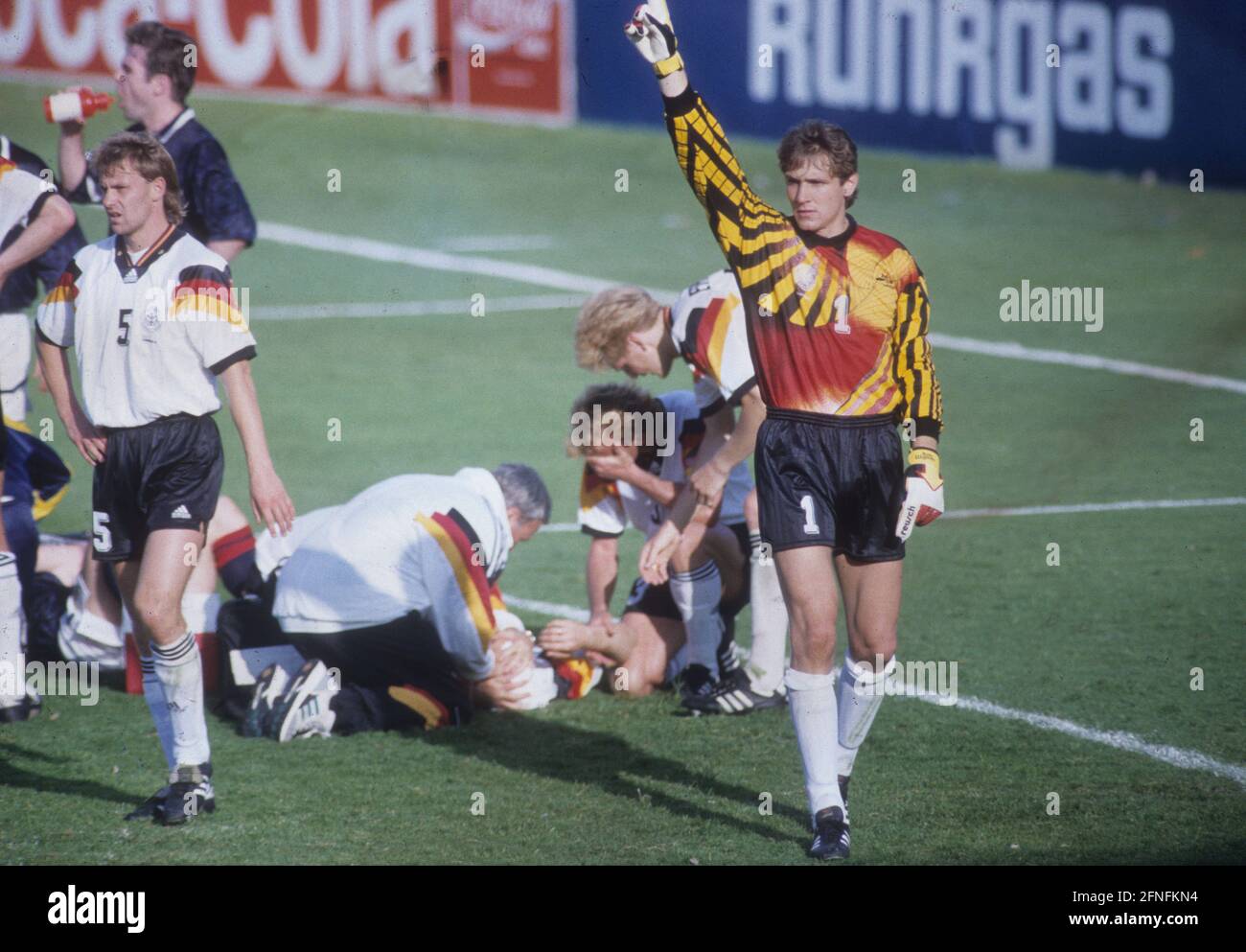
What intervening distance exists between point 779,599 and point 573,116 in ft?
59.3

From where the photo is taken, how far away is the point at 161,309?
5.91m

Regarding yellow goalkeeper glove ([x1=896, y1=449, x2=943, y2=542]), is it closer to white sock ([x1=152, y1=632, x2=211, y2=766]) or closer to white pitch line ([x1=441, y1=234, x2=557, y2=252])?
white sock ([x1=152, y1=632, x2=211, y2=766])

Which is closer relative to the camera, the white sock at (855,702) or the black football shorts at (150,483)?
the white sock at (855,702)

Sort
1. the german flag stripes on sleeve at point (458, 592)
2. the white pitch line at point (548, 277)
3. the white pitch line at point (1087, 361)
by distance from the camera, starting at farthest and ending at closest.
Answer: the white pitch line at point (548, 277)
the white pitch line at point (1087, 361)
the german flag stripes on sleeve at point (458, 592)

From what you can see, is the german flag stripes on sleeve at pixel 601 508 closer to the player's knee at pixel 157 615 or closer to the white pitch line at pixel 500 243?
the player's knee at pixel 157 615

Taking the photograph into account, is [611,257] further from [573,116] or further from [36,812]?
[36,812]

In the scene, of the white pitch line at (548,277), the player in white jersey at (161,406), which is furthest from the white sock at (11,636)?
the white pitch line at (548,277)

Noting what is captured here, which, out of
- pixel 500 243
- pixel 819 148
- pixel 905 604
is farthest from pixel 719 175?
pixel 500 243

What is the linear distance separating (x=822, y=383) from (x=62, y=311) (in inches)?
102

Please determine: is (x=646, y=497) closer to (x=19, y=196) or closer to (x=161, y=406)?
(x=161, y=406)

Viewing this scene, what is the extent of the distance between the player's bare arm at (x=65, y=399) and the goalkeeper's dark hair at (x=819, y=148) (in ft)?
8.18

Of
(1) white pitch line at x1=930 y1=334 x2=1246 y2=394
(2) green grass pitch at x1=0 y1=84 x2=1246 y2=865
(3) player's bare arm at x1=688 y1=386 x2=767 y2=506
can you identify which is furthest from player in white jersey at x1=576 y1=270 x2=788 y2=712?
(1) white pitch line at x1=930 y1=334 x2=1246 y2=394

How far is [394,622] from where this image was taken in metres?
6.99

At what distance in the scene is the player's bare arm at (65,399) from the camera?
242 inches
